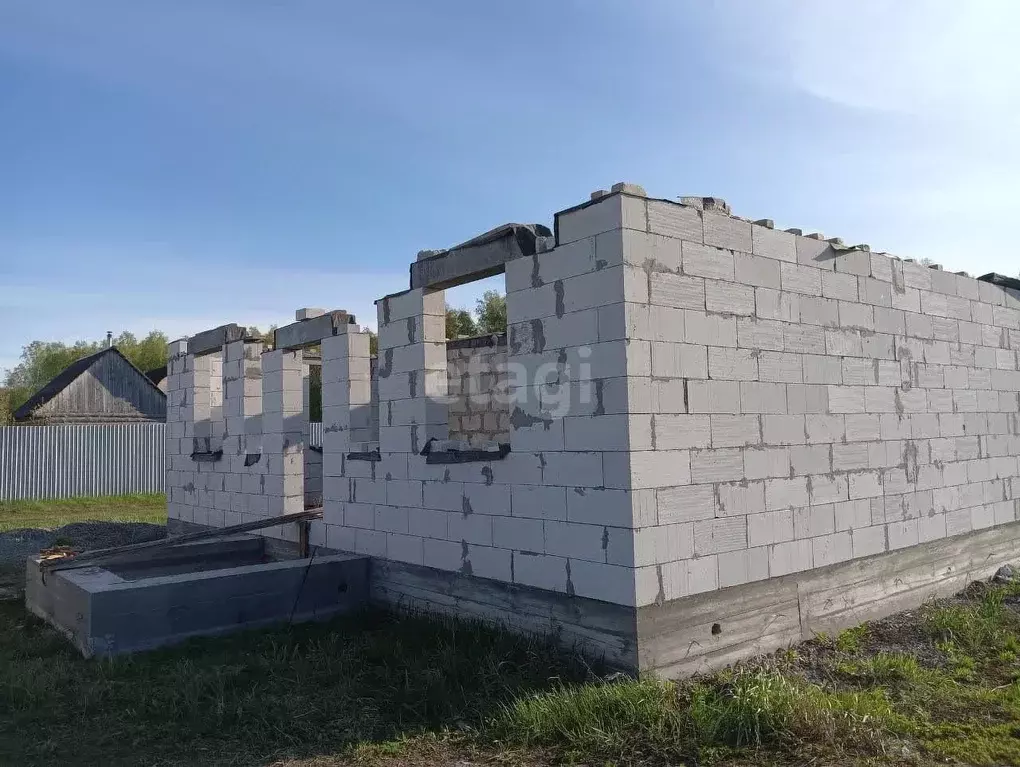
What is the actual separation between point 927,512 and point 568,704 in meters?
4.96

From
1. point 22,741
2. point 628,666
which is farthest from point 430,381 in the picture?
point 22,741

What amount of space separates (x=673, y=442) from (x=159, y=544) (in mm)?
6055

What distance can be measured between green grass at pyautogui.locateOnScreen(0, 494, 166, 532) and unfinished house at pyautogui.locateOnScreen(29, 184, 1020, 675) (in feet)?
27.2

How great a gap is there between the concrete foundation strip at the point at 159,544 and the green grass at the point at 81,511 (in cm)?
694

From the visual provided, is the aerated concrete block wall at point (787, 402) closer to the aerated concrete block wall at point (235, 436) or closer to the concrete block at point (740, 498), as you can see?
the concrete block at point (740, 498)

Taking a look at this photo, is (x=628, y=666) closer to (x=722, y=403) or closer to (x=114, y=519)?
(x=722, y=403)

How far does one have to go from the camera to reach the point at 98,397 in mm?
28766

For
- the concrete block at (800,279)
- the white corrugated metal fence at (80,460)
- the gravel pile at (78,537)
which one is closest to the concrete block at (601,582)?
the concrete block at (800,279)

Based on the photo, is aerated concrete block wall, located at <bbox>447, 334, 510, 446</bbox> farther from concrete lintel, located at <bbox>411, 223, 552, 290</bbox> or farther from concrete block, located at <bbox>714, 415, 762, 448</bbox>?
concrete block, located at <bbox>714, 415, 762, 448</bbox>

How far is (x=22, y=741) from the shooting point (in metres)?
4.95

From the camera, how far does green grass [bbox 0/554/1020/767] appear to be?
15.1 ft

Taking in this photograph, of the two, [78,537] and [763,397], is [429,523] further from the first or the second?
[78,537]

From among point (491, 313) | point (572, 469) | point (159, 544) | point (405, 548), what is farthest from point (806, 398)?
point (491, 313)

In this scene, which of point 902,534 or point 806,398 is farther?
point 902,534
